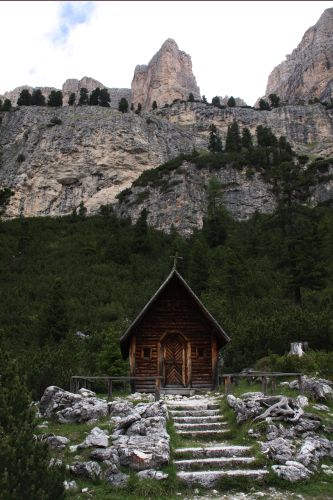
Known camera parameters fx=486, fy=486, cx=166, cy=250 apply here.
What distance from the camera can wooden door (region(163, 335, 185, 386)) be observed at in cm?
2141

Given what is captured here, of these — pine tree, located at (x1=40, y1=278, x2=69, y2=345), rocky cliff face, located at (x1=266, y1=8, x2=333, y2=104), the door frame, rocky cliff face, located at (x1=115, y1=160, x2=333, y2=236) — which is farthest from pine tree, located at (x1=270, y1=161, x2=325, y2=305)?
rocky cliff face, located at (x1=266, y1=8, x2=333, y2=104)

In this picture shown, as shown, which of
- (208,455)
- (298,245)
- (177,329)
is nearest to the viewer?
(208,455)

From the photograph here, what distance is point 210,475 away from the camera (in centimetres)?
988

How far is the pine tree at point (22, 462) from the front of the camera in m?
7.16

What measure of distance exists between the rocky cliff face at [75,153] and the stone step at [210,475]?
7720cm

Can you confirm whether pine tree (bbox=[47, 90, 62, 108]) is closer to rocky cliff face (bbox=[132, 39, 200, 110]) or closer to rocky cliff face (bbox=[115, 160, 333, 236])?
rocky cliff face (bbox=[115, 160, 333, 236])

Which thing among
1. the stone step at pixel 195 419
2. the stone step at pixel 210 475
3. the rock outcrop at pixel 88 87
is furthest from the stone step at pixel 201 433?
the rock outcrop at pixel 88 87

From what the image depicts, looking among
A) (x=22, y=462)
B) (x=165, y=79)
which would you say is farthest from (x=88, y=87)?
(x=22, y=462)

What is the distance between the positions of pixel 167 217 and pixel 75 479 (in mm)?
59363

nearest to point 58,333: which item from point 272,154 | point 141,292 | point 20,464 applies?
point 141,292

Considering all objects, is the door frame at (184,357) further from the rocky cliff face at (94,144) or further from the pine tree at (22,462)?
the rocky cliff face at (94,144)

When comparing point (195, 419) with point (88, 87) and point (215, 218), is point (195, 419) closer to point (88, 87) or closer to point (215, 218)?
point (215, 218)

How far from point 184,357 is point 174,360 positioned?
0.47 meters

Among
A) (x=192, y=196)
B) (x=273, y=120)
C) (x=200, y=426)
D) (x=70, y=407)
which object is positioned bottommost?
(x=200, y=426)
